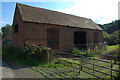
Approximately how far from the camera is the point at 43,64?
7492mm

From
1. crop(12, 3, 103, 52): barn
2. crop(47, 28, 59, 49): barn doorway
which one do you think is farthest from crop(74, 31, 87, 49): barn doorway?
crop(47, 28, 59, 49): barn doorway

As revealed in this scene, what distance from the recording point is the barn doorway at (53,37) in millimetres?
13609

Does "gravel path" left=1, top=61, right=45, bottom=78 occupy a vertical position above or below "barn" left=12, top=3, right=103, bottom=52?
below

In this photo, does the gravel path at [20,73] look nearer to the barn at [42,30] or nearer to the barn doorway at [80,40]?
the barn at [42,30]

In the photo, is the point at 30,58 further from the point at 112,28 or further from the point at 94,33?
the point at 112,28

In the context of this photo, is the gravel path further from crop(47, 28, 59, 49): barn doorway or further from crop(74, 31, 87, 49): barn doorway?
crop(74, 31, 87, 49): barn doorway

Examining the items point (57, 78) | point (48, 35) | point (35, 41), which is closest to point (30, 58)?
point (35, 41)

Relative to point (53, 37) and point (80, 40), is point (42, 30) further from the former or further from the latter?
point (80, 40)

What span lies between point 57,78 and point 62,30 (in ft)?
32.7

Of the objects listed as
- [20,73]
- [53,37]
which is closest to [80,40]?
[53,37]

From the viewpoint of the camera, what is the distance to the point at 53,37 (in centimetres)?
1407

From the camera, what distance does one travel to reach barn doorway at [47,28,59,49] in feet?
44.7

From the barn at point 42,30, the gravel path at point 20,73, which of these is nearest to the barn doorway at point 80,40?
the barn at point 42,30

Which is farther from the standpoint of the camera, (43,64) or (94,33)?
(94,33)
